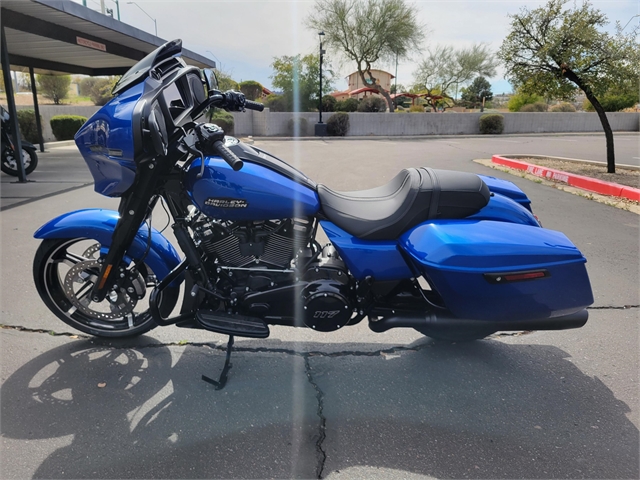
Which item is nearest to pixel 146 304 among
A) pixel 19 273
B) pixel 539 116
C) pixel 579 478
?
pixel 19 273

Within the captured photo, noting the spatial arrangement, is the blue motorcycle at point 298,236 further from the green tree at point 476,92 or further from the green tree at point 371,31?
the green tree at point 476,92

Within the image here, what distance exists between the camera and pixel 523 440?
229 cm

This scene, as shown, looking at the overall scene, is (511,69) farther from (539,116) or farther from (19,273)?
(539,116)

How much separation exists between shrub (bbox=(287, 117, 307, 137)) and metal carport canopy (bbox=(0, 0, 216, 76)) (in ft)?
25.2

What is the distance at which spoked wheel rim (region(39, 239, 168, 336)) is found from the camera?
9.66 feet

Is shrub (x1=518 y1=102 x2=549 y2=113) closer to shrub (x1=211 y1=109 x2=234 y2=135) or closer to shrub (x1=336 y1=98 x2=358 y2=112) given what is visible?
shrub (x1=336 y1=98 x2=358 y2=112)

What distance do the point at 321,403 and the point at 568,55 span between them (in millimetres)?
10190

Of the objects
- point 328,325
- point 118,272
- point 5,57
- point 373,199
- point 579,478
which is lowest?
point 579,478

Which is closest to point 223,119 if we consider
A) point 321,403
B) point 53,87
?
point 321,403

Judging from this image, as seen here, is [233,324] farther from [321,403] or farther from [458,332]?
[458,332]

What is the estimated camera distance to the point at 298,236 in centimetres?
253

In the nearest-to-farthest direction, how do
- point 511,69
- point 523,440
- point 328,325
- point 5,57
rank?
1. point 523,440
2. point 328,325
3. point 5,57
4. point 511,69

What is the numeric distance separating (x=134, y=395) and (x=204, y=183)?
132 cm

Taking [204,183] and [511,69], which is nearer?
[204,183]
